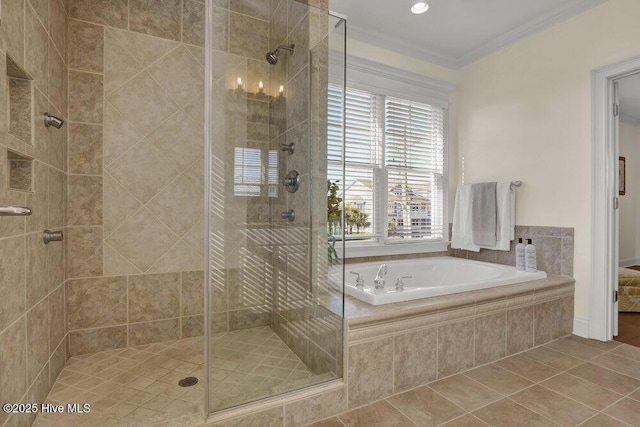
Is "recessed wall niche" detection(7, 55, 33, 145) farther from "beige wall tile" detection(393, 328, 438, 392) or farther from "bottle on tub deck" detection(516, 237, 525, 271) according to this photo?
"bottle on tub deck" detection(516, 237, 525, 271)

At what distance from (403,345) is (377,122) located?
2106mm

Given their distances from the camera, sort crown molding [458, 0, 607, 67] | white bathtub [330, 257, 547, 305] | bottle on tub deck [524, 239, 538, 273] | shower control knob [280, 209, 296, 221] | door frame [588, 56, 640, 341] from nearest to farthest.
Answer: shower control knob [280, 209, 296, 221]
white bathtub [330, 257, 547, 305]
door frame [588, 56, 640, 341]
crown molding [458, 0, 607, 67]
bottle on tub deck [524, 239, 538, 273]

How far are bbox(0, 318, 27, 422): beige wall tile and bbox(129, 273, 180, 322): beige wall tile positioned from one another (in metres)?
0.89

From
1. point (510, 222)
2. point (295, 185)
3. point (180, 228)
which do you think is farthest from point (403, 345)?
Answer: point (510, 222)

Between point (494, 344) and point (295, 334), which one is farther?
point (494, 344)

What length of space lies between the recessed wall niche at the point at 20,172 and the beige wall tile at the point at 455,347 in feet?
7.09

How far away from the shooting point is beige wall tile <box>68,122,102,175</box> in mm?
2057

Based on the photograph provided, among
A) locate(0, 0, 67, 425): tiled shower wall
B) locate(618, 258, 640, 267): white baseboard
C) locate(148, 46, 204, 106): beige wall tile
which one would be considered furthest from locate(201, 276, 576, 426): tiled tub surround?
locate(618, 258, 640, 267): white baseboard

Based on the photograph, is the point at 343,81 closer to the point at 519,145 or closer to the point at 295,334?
the point at 295,334

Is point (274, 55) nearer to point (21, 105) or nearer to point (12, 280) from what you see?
point (21, 105)

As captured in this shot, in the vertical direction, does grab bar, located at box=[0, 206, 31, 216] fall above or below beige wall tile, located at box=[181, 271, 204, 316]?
above

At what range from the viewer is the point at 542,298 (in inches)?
92.9

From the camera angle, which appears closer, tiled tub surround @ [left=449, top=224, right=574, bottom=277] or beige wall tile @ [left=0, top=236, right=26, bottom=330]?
beige wall tile @ [left=0, top=236, right=26, bottom=330]

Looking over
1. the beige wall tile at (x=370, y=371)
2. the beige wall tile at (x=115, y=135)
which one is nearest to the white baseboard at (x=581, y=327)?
the beige wall tile at (x=370, y=371)
